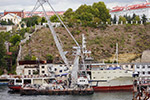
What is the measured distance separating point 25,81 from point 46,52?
25076 mm

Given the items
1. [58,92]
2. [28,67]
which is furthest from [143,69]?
[28,67]

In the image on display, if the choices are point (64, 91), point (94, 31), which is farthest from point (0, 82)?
point (94, 31)

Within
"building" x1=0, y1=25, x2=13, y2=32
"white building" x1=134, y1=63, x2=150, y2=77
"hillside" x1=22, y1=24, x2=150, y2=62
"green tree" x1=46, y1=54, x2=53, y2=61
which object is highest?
"building" x1=0, y1=25, x2=13, y2=32

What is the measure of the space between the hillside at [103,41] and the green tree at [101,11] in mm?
4384

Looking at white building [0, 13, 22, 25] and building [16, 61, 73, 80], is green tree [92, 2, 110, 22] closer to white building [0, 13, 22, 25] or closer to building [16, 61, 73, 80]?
building [16, 61, 73, 80]

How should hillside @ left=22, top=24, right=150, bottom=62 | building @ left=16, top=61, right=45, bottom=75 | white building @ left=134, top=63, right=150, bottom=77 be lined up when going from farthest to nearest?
1. hillside @ left=22, top=24, right=150, bottom=62
2. building @ left=16, top=61, right=45, bottom=75
3. white building @ left=134, top=63, right=150, bottom=77

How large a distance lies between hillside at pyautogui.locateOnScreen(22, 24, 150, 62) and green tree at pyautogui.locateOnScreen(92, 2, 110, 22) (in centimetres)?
438

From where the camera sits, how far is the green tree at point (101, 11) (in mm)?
136000

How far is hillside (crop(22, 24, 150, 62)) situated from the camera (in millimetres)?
116125

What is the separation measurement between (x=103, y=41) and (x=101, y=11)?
14922mm

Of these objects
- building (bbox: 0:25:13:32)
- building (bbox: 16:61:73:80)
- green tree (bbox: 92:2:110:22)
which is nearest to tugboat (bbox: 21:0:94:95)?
building (bbox: 16:61:73:80)

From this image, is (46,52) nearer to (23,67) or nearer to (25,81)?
(23,67)

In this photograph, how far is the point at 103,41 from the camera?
12475cm

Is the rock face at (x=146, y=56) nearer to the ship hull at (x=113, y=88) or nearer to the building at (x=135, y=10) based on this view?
the ship hull at (x=113, y=88)
